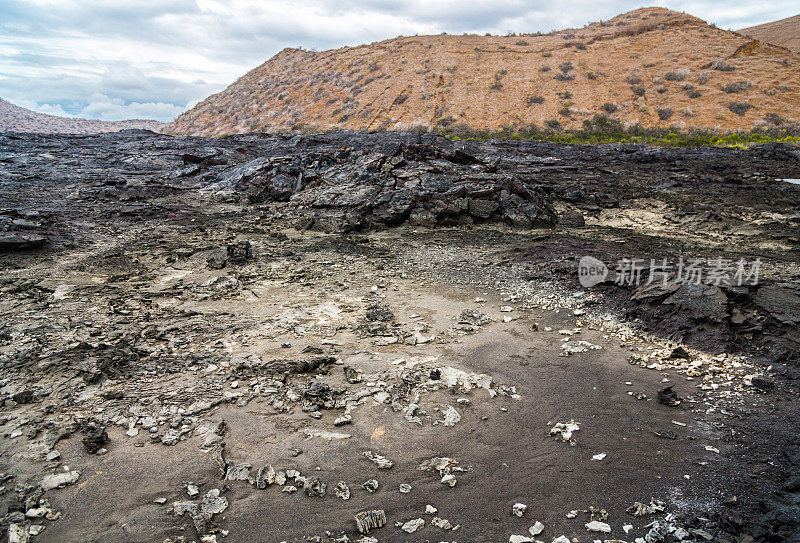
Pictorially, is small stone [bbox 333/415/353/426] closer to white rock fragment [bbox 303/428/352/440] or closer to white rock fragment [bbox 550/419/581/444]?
white rock fragment [bbox 303/428/352/440]

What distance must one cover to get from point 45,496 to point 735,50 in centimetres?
4801

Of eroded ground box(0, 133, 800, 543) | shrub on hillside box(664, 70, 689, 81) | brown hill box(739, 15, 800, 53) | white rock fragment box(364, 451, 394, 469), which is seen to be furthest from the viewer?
brown hill box(739, 15, 800, 53)

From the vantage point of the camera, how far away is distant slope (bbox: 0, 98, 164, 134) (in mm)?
65500

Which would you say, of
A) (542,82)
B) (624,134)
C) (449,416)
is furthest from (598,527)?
(542,82)

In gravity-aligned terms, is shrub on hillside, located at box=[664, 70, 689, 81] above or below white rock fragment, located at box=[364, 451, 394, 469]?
above

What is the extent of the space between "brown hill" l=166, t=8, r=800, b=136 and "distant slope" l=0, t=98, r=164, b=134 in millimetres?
30001

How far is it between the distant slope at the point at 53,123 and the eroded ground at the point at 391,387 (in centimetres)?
6940

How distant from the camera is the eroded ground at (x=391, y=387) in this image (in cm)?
307

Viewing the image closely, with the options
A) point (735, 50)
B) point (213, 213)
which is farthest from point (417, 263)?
point (735, 50)

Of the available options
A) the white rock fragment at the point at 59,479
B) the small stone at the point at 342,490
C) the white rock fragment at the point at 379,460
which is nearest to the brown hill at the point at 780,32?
the white rock fragment at the point at 379,460

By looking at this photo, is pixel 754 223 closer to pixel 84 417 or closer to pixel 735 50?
pixel 84 417

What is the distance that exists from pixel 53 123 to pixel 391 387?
9399cm

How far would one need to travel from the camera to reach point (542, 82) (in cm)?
3675

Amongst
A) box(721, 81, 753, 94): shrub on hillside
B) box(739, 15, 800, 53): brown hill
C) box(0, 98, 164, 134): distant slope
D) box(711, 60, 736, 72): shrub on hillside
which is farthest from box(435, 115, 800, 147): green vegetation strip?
box(0, 98, 164, 134): distant slope
